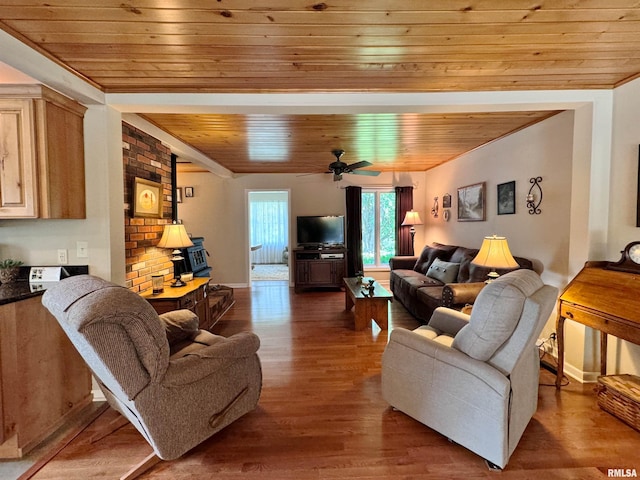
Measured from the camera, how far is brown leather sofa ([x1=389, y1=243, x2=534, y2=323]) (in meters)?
3.04

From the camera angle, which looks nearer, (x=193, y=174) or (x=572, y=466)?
(x=572, y=466)

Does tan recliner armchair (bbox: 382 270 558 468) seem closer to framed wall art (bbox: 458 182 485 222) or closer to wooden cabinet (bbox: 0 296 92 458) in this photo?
wooden cabinet (bbox: 0 296 92 458)

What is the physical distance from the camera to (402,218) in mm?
6152

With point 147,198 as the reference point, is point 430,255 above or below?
below

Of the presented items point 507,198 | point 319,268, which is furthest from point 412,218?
point 507,198

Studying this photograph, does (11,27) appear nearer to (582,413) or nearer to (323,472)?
(323,472)

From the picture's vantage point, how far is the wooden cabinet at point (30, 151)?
190cm

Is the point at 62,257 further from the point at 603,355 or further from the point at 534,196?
the point at 534,196

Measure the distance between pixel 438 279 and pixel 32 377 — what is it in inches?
Result: 165

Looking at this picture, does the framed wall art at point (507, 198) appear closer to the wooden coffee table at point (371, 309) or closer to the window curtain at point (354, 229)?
the wooden coffee table at point (371, 309)

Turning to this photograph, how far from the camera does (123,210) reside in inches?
98.3

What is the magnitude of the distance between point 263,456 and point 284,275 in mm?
5796

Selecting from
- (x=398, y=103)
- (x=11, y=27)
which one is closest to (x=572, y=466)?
(x=398, y=103)

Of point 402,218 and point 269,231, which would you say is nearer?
point 402,218
